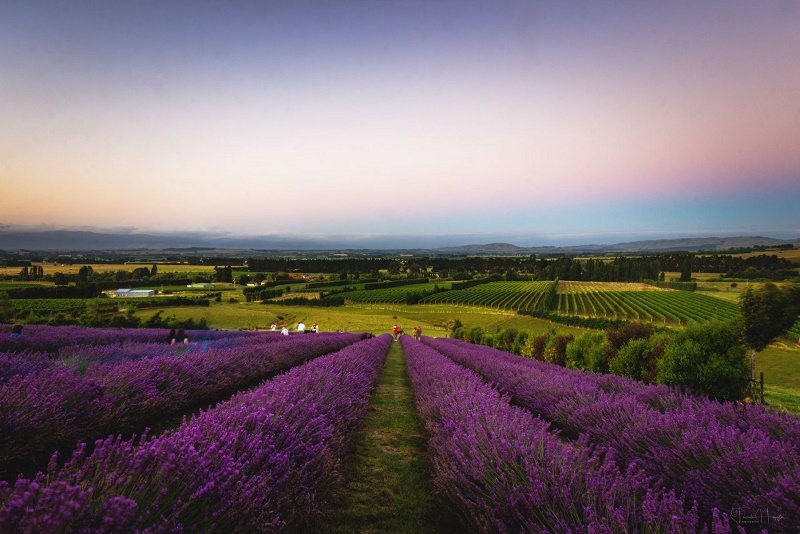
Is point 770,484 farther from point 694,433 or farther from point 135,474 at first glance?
point 135,474

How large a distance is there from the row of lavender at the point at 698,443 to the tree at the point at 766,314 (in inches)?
384

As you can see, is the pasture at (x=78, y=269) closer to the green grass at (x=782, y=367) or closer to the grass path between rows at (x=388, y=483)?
the grass path between rows at (x=388, y=483)

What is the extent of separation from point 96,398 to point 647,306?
77139mm

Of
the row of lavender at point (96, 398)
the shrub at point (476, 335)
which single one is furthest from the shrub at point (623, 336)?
the shrub at point (476, 335)

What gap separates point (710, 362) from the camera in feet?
27.6

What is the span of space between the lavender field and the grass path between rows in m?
0.11

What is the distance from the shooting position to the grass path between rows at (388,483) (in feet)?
9.69

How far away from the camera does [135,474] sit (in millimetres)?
1810

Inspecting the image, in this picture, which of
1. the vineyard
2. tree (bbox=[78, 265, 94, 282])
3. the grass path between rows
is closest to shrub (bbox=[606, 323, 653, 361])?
the grass path between rows

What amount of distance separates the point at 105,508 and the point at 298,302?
8033 centimetres

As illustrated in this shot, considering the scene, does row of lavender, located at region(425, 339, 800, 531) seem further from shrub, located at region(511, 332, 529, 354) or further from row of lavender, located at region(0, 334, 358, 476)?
shrub, located at region(511, 332, 529, 354)

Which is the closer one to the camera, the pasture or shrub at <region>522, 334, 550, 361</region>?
shrub at <region>522, 334, 550, 361</region>

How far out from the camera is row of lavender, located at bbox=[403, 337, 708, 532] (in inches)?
75.9

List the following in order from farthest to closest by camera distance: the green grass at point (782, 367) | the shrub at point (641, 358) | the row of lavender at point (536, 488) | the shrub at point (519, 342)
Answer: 1. the green grass at point (782, 367)
2. the shrub at point (519, 342)
3. the shrub at point (641, 358)
4. the row of lavender at point (536, 488)
